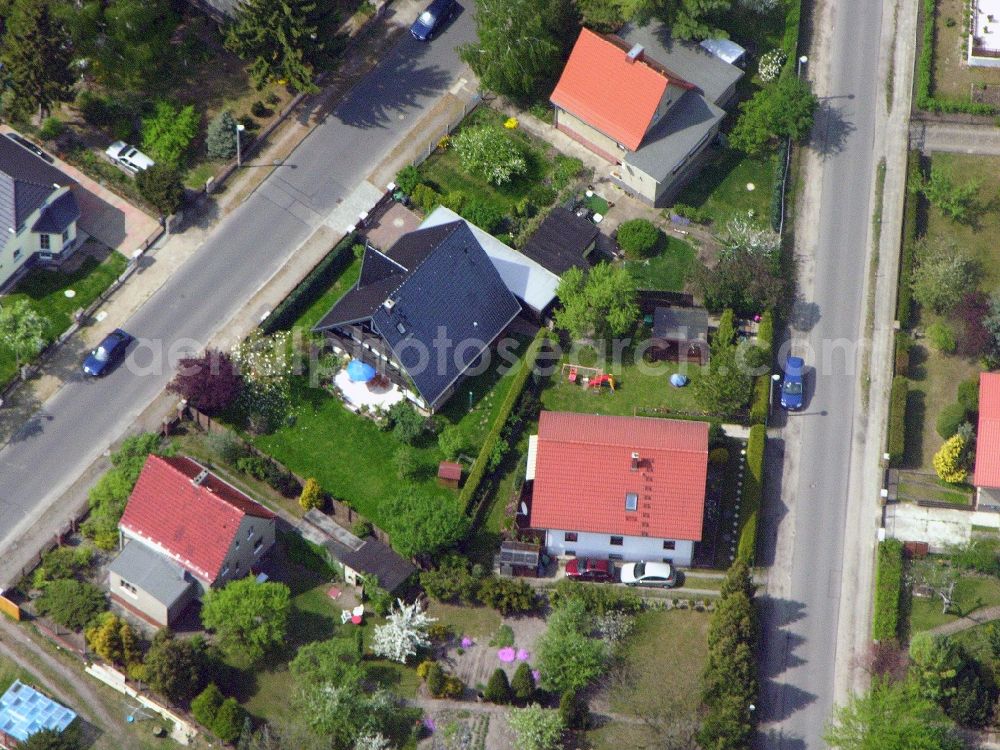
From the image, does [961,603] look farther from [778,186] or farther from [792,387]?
[778,186]

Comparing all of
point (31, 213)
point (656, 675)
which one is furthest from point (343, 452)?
point (31, 213)

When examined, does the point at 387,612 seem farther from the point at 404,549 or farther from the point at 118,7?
the point at 118,7

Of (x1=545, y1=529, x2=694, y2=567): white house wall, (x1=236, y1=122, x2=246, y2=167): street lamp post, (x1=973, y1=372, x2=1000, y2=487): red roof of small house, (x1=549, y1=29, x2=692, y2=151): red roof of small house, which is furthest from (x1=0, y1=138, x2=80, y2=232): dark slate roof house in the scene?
(x1=973, y1=372, x2=1000, y2=487): red roof of small house

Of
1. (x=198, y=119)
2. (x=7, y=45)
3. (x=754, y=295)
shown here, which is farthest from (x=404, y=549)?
(x=7, y=45)

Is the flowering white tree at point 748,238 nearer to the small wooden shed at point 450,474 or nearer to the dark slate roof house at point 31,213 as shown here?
the small wooden shed at point 450,474

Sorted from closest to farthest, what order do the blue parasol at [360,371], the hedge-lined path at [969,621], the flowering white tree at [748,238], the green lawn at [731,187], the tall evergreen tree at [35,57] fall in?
the hedge-lined path at [969,621] → the blue parasol at [360,371] → the flowering white tree at [748,238] → the tall evergreen tree at [35,57] → the green lawn at [731,187]

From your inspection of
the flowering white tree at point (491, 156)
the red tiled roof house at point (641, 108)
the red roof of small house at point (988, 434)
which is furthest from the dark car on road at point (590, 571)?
the flowering white tree at point (491, 156)
